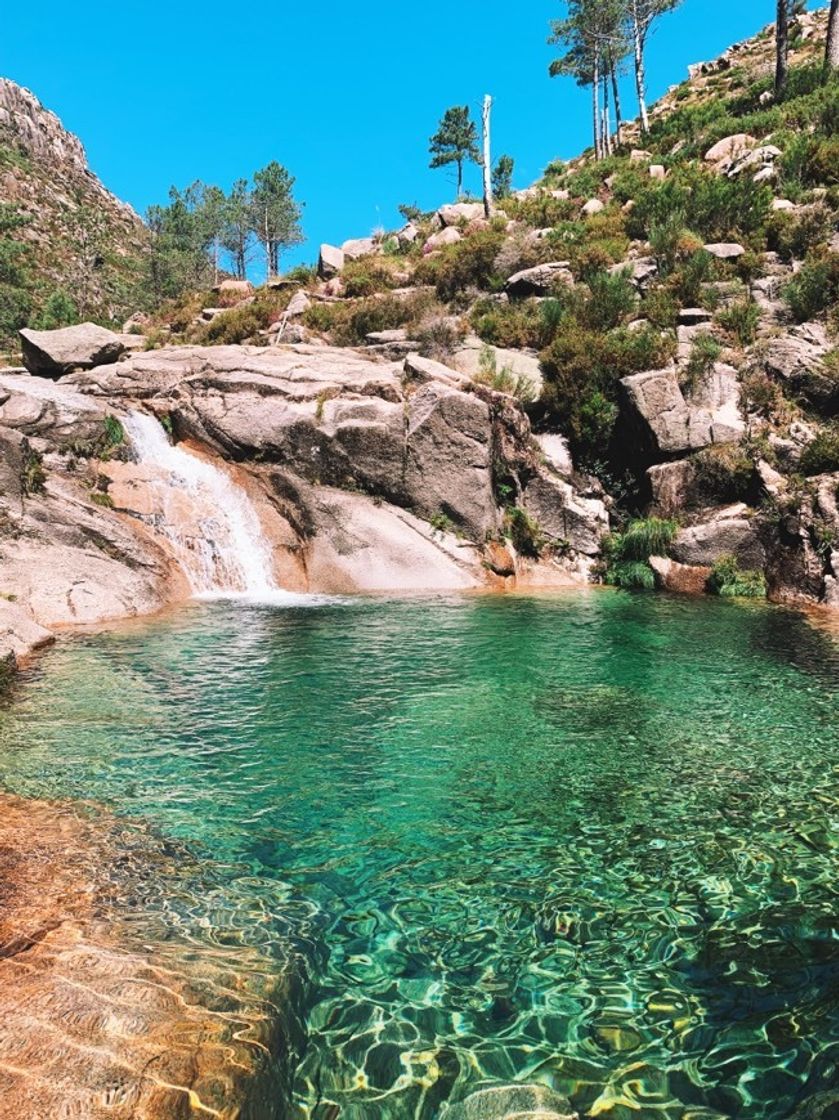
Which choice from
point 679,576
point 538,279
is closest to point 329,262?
point 538,279

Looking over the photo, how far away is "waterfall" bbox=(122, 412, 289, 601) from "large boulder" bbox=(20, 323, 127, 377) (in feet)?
18.2

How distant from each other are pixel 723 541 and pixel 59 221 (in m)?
103

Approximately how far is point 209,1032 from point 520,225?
39.2 m

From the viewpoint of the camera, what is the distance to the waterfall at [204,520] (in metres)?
17.9

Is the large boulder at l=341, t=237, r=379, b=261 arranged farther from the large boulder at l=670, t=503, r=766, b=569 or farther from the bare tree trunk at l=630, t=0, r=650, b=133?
the large boulder at l=670, t=503, r=766, b=569

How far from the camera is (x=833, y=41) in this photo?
124 feet

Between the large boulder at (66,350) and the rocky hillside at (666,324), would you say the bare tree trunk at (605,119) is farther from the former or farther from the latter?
the large boulder at (66,350)

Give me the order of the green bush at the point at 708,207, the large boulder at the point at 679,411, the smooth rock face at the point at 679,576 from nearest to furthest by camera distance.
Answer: the smooth rock face at the point at 679,576, the large boulder at the point at 679,411, the green bush at the point at 708,207

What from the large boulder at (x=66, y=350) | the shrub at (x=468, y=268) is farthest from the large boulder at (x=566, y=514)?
the large boulder at (x=66, y=350)

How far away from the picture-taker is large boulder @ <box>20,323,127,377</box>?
23.9m

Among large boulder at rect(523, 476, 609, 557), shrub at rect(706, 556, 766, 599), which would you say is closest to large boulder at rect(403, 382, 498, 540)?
large boulder at rect(523, 476, 609, 557)

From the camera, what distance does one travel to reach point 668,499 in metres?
20.4

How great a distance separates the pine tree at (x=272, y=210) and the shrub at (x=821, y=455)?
55.4 meters

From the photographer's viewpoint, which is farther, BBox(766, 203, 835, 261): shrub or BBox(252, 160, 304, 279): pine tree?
BBox(252, 160, 304, 279): pine tree
